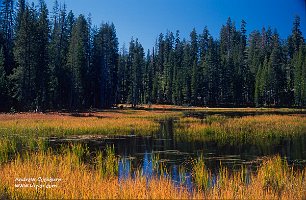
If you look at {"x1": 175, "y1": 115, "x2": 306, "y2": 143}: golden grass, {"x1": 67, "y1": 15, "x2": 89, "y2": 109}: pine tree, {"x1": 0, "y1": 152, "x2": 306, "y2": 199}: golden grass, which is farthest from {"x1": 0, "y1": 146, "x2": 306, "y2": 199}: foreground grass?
{"x1": 67, "y1": 15, "x2": 89, "y2": 109}: pine tree

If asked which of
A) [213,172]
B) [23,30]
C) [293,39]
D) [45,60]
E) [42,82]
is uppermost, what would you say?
[293,39]

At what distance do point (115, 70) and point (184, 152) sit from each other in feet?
221

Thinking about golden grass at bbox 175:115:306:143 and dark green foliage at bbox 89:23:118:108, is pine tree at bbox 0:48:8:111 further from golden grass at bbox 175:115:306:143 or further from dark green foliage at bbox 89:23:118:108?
golden grass at bbox 175:115:306:143

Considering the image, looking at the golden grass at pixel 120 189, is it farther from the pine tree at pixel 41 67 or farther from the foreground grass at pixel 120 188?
the pine tree at pixel 41 67

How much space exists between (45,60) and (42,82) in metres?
3.79

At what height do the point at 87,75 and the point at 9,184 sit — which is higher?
the point at 87,75

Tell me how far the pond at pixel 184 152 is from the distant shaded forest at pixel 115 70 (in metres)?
29.3

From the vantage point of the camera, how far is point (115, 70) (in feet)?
281

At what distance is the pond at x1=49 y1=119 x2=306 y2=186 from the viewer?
50.6 feet

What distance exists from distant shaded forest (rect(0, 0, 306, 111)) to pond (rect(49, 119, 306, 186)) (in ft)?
96.3

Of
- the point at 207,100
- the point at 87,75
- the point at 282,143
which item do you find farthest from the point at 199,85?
the point at 282,143

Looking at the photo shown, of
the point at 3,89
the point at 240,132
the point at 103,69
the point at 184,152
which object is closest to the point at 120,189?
the point at 184,152

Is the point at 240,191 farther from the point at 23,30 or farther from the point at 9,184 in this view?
the point at 23,30

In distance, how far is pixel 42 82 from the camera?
5394 cm
